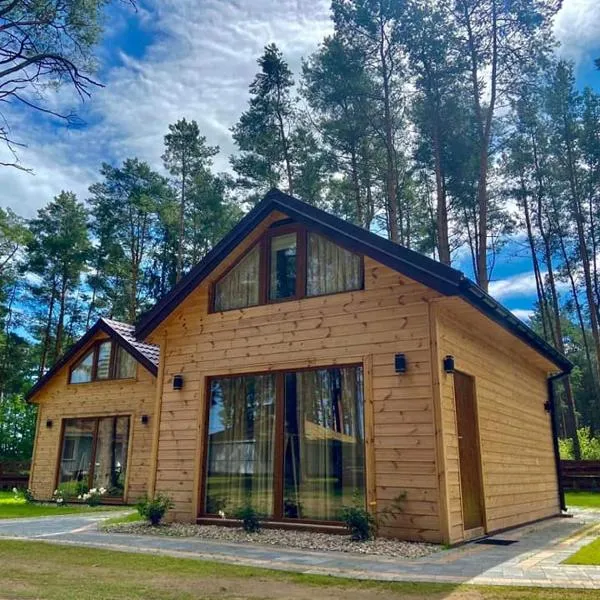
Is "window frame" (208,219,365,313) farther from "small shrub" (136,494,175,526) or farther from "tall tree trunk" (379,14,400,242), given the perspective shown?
"tall tree trunk" (379,14,400,242)

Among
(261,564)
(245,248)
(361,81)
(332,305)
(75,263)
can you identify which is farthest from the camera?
(75,263)

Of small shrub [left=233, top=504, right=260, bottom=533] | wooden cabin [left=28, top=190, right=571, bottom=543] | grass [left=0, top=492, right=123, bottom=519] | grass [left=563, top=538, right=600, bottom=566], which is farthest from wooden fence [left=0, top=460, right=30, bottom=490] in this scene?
grass [left=563, top=538, right=600, bottom=566]

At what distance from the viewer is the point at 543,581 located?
12.6 ft

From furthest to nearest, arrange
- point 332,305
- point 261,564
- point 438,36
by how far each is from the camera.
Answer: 1. point 438,36
2. point 332,305
3. point 261,564

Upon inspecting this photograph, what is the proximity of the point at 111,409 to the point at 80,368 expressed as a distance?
1865 mm

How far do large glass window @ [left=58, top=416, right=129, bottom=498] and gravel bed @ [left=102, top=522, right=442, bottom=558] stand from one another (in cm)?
524

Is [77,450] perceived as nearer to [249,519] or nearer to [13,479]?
[13,479]

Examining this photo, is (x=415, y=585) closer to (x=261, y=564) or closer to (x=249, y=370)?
(x=261, y=564)

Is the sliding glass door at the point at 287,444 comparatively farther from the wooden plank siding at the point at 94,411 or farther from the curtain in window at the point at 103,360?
the curtain in window at the point at 103,360

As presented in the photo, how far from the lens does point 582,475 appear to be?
15.6 metres

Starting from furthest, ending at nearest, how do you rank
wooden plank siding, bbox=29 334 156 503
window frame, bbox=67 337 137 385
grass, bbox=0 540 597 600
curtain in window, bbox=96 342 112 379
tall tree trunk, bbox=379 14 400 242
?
tall tree trunk, bbox=379 14 400 242, curtain in window, bbox=96 342 112 379, window frame, bbox=67 337 137 385, wooden plank siding, bbox=29 334 156 503, grass, bbox=0 540 597 600

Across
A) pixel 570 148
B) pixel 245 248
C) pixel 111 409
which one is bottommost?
pixel 111 409

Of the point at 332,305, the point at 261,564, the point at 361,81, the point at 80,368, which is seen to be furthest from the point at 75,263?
the point at 261,564

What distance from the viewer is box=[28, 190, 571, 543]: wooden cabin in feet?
19.4
